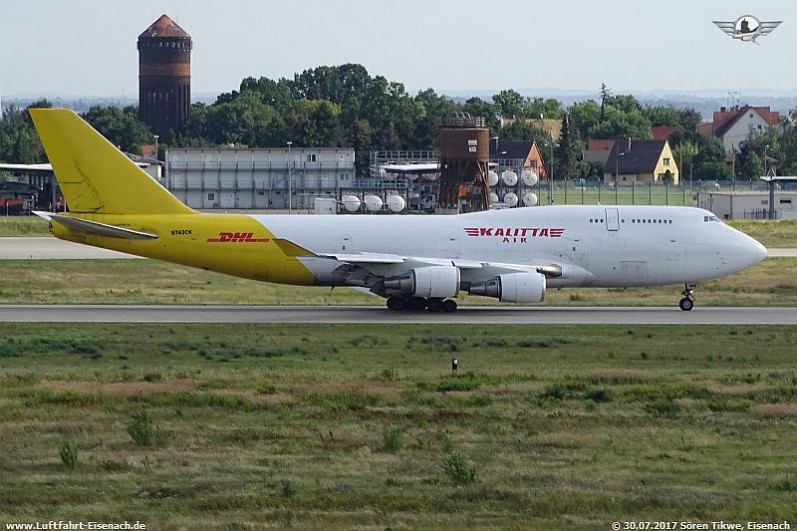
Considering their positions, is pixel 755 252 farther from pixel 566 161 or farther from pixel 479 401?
pixel 566 161

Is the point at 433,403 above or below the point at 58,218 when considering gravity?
below

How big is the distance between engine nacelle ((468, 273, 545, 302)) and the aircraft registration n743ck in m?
0.03

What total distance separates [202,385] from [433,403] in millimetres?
5080

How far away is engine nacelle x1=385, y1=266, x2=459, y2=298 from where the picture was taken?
4259 cm

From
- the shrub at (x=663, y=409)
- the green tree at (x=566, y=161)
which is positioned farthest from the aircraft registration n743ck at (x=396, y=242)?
the green tree at (x=566, y=161)

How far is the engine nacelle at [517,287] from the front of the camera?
4262 cm

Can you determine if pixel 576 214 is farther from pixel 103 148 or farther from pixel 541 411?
pixel 541 411

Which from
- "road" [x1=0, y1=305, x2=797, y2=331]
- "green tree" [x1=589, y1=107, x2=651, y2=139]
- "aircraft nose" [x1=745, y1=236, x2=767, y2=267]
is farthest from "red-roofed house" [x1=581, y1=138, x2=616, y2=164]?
"road" [x1=0, y1=305, x2=797, y2=331]

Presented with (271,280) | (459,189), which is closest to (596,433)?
(271,280)

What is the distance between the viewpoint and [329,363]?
1286 inches

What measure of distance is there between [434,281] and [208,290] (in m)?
13.1

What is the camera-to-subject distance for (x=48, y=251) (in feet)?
222

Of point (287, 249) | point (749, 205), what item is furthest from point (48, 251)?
point (749, 205)

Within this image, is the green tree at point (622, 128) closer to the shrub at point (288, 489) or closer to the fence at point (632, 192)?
the fence at point (632, 192)
